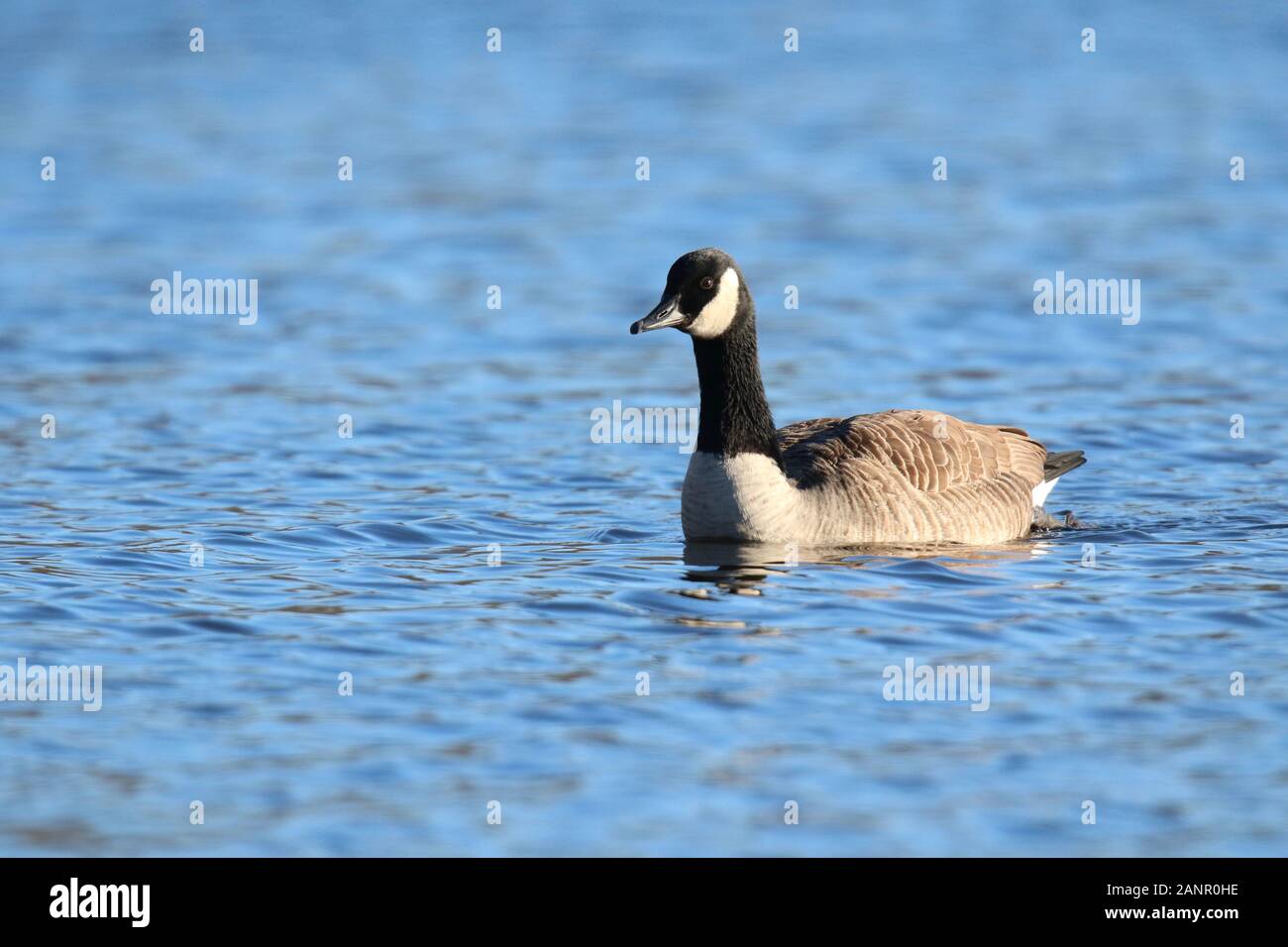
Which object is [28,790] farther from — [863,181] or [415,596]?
[863,181]

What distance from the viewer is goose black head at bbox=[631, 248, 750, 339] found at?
1424cm

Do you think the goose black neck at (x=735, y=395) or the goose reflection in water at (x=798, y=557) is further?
the goose black neck at (x=735, y=395)

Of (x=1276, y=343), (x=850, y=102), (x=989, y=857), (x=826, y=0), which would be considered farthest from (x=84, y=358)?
Result: (x=826, y=0)

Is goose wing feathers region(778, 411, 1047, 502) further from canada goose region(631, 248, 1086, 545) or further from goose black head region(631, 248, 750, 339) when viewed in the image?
goose black head region(631, 248, 750, 339)

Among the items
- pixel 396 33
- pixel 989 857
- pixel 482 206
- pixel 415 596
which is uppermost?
pixel 396 33

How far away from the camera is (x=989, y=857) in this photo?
889 centimetres

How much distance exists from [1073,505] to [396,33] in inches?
1057

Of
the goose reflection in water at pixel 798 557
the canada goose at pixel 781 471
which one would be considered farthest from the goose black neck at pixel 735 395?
the goose reflection in water at pixel 798 557

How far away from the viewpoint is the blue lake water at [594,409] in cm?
988

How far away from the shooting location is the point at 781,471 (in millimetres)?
14664

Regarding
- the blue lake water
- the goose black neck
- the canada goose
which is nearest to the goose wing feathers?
the canada goose

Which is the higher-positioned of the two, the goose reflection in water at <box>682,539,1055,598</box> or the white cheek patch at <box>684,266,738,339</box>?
the white cheek patch at <box>684,266,738,339</box>

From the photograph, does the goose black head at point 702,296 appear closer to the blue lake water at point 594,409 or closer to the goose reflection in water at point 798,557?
the goose reflection in water at point 798,557

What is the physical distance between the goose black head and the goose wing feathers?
1313 mm
